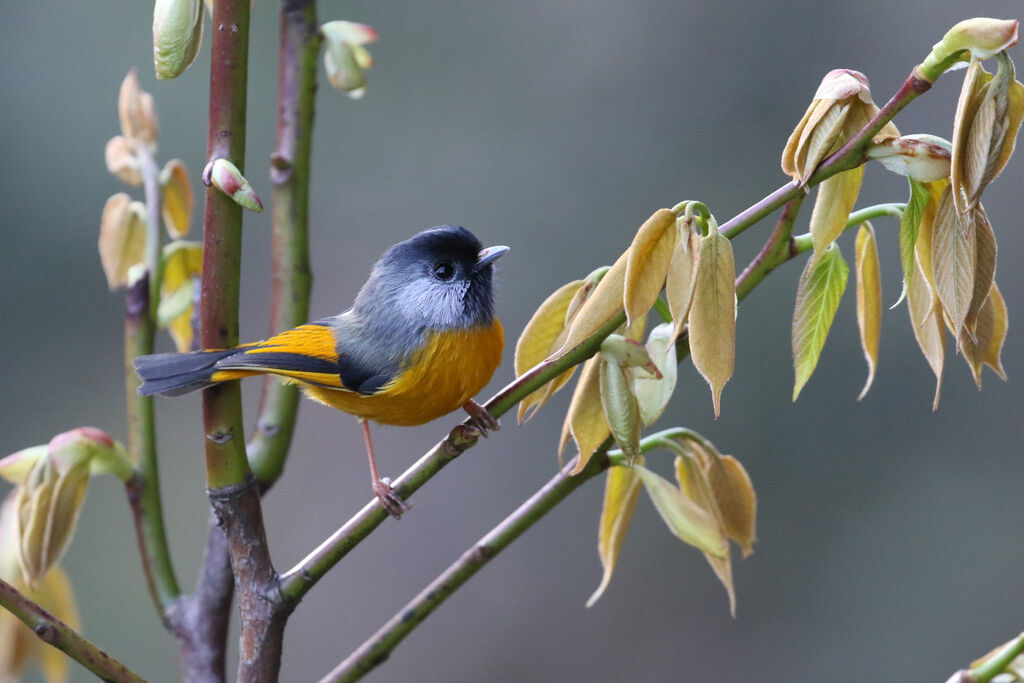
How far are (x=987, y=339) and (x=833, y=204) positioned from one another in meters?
0.11

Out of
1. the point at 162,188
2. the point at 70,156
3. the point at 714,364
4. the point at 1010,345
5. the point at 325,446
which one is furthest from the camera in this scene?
the point at 70,156

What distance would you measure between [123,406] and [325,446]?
529 millimetres

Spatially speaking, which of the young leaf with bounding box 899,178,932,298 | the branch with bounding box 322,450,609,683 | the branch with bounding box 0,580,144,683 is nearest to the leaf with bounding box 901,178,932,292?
the young leaf with bounding box 899,178,932,298

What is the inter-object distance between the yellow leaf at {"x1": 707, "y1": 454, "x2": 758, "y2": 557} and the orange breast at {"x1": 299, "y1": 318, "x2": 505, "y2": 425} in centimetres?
28

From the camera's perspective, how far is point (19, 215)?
225 cm

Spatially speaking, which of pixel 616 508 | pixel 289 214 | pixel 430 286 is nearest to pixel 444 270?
pixel 430 286

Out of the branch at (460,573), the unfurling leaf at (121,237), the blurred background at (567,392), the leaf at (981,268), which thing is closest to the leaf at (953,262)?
the leaf at (981,268)

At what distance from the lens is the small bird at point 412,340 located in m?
0.89

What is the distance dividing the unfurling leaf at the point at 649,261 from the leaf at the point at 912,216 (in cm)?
12

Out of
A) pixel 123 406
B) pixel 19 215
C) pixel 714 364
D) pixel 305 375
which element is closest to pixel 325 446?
pixel 123 406

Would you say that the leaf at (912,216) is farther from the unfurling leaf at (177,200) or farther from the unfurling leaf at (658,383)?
the unfurling leaf at (177,200)

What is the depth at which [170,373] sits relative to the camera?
0.67 m

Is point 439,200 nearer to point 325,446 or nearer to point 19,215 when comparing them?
point 325,446

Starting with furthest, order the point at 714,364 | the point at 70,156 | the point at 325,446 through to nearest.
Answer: the point at 70,156 < the point at 325,446 < the point at 714,364
